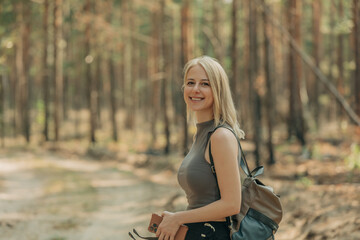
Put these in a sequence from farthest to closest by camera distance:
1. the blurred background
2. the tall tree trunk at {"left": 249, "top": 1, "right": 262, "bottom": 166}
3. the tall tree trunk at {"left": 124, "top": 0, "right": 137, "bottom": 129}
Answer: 1. the tall tree trunk at {"left": 124, "top": 0, "right": 137, "bottom": 129}
2. the tall tree trunk at {"left": 249, "top": 1, "right": 262, "bottom": 166}
3. the blurred background

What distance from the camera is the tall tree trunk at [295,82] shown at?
20.3 m

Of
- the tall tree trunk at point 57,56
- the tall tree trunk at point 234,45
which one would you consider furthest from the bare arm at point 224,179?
the tall tree trunk at point 57,56

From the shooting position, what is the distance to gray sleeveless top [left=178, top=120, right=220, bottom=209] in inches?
101

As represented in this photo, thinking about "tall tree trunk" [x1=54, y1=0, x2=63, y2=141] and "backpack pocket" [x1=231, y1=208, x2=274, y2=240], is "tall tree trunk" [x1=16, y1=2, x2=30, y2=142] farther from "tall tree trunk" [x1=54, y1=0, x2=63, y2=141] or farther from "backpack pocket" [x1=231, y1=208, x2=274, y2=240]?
"backpack pocket" [x1=231, y1=208, x2=274, y2=240]

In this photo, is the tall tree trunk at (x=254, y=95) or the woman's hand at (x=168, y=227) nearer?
the woman's hand at (x=168, y=227)

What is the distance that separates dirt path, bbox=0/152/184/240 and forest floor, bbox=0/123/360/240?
0.02m

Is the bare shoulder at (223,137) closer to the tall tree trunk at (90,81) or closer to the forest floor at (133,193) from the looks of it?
the forest floor at (133,193)

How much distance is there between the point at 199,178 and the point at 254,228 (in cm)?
44

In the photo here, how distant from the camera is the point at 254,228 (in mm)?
2611

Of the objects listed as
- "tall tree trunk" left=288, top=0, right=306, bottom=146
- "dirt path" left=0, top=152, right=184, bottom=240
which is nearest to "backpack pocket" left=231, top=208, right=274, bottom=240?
"dirt path" left=0, top=152, right=184, bottom=240

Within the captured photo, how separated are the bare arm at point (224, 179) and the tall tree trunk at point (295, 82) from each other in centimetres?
1856

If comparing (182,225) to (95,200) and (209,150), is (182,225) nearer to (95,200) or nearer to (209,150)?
(209,150)

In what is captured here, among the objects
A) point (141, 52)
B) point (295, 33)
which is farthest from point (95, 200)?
point (141, 52)

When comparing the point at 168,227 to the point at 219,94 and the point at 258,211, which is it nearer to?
the point at 258,211
